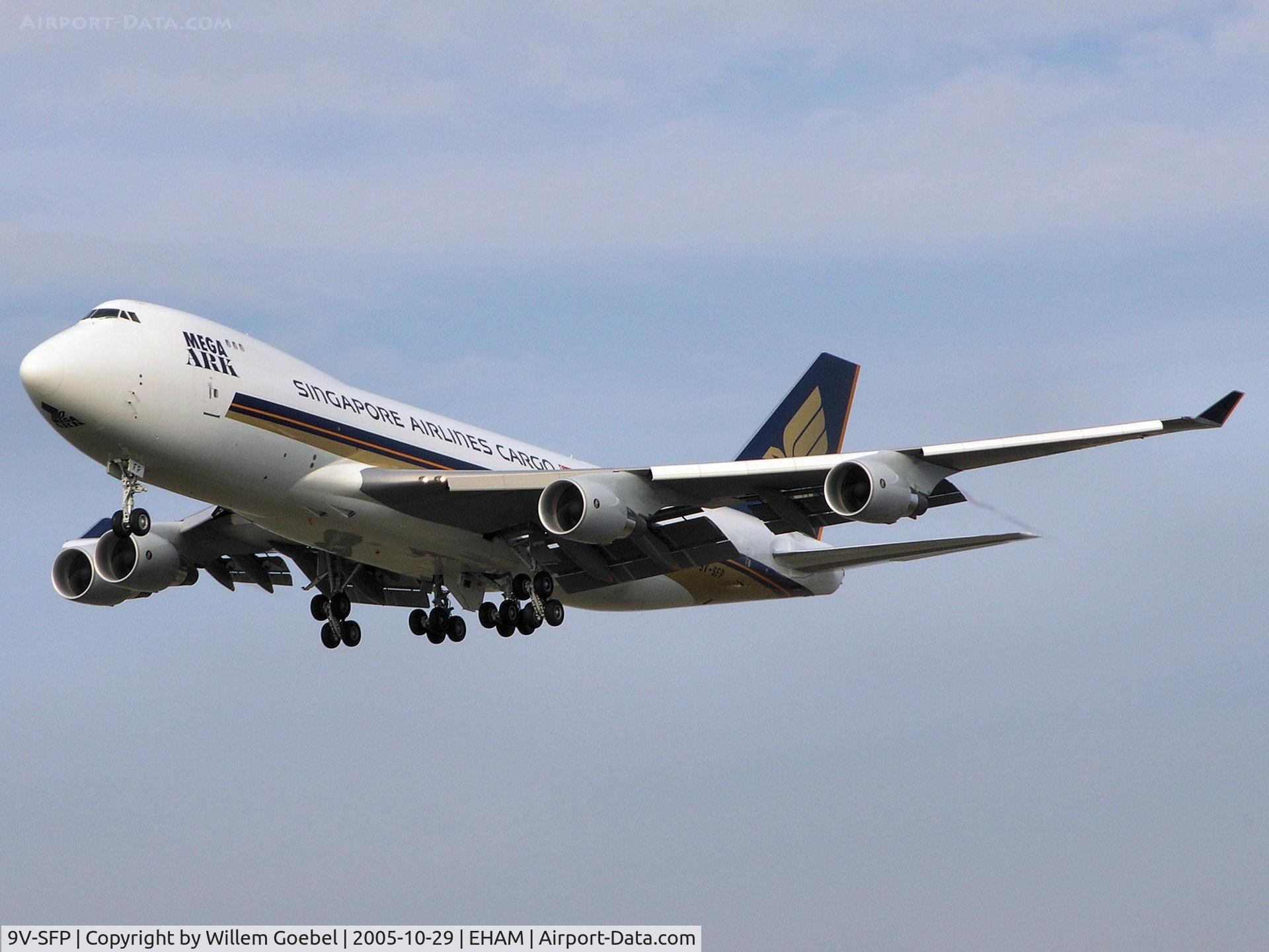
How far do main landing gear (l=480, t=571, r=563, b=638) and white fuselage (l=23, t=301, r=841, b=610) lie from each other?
522mm

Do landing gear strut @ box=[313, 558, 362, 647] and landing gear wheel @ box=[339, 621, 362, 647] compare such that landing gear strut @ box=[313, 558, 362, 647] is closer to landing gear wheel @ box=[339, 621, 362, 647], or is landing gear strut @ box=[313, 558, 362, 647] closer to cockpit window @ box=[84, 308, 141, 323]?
landing gear wheel @ box=[339, 621, 362, 647]

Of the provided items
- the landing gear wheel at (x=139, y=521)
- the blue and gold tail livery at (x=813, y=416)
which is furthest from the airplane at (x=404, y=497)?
the blue and gold tail livery at (x=813, y=416)

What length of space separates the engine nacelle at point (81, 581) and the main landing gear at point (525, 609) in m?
8.86

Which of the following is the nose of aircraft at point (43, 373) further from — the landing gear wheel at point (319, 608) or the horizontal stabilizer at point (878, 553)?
the horizontal stabilizer at point (878, 553)

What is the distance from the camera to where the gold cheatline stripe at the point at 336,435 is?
3042 cm

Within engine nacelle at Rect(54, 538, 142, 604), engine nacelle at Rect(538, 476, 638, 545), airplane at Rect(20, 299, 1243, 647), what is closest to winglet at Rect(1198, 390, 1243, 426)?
airplane at Rect(20, 299, 1243, 647)

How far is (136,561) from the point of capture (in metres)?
36.6

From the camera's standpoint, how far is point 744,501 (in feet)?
106

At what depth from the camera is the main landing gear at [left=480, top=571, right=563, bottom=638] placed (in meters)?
34.7

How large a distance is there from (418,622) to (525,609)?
336 centimetres

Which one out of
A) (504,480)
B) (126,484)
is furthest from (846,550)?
(126,484)

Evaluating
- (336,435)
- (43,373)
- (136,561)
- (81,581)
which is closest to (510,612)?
(336,435)

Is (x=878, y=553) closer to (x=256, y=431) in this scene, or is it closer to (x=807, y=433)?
(x=807, y=433)

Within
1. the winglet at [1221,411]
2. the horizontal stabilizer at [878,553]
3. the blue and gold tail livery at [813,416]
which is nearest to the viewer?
the winglet at [1221,411]
